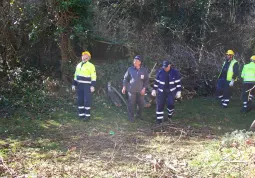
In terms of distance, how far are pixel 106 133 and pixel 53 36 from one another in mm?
5013

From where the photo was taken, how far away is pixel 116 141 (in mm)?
7492

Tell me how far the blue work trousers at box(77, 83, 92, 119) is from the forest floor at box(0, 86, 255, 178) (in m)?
0.30

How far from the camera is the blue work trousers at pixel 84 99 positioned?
9016 millimetres

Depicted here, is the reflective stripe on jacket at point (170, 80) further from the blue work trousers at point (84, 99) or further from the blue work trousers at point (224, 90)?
the blue work trousers at point (224, 90)

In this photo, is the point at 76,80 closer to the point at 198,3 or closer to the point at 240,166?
the point at 240,166

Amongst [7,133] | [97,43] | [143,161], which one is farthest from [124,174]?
[97,43]

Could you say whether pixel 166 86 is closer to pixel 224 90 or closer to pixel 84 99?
pixel 84 99

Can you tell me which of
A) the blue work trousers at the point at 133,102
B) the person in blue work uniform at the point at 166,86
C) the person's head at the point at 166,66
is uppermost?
the person's head at the point at 166,66

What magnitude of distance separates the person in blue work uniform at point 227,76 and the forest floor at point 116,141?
421 millimetres

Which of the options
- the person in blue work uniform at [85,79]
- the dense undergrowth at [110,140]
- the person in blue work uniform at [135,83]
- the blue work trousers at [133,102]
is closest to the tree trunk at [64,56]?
the dense undergrowth at [110,140]

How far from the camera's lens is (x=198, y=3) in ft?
44.0

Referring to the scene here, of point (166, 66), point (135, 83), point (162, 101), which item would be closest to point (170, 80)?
point (166, 66)

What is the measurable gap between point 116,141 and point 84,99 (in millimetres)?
2082

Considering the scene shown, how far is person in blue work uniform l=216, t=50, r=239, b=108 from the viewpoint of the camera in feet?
34.3
